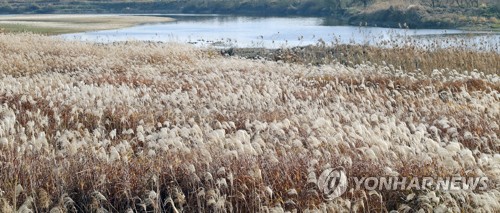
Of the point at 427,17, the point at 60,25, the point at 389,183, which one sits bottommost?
the point at 60,25

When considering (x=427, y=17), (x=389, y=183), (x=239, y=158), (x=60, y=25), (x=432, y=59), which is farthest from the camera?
(x=60, y=25)

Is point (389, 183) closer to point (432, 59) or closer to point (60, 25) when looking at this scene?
point (432, 59)

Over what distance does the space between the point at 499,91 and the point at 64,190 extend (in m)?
8.22

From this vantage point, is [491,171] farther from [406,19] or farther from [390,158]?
[406,19]

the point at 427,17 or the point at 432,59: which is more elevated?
the point at 432,59

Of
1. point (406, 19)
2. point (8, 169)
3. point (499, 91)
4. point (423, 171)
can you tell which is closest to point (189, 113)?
point (8, 169)

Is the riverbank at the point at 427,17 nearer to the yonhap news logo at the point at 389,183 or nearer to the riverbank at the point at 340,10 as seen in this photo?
the riverbank at the point at 340,10

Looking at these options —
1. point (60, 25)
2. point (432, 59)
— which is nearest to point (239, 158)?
point (432, 59)

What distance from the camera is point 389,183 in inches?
203

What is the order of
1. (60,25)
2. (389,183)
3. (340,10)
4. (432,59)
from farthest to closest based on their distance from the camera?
(340,10) → (60,25) → (432,59) → (389,183)

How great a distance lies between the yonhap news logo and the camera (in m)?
4.84

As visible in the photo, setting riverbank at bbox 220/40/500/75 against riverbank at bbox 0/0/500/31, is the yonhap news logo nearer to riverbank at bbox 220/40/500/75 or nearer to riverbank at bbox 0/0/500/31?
riverbank at bbox 220/40/500/75

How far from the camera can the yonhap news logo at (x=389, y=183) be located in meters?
4.84

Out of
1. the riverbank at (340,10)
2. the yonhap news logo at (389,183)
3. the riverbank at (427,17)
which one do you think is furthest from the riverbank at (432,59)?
the riverbank at (427,17)
